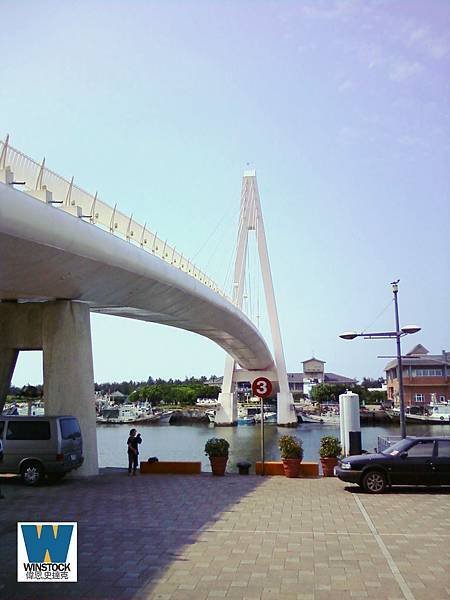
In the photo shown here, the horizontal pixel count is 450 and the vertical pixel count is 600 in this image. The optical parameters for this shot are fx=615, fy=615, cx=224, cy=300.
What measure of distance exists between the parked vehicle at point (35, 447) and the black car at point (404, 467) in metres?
5.76

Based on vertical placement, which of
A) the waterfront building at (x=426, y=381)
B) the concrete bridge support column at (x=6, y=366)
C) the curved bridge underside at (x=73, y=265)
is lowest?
the waterfront building at (x=426, y=381)

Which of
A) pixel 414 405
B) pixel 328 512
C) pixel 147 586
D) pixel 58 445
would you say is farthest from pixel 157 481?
pixel 414 405

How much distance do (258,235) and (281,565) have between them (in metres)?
50.0

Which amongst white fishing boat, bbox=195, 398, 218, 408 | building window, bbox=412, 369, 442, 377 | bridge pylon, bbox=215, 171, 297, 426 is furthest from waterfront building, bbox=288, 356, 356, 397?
bridge pylon, bbox=215, 171, 297, 426

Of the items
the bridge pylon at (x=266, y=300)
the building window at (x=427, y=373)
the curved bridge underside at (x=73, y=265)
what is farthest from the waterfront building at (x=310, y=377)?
the curved bridge underside at (x=73, y=265)

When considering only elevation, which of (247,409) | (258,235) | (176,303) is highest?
(258,235)

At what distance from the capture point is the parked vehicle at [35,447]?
12820 mm

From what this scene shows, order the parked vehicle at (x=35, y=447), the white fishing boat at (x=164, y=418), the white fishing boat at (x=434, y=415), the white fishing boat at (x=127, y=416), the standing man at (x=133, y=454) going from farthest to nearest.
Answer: the white fishing boat at (x=164, y=418), the white fishing boat at (x=127, y=416), the white fishing boat at (x=434, y=415), the standing man at (x=133, y=454), the parked vehicle at (x=35, y=447)

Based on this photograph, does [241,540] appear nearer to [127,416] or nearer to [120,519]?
[120,519]

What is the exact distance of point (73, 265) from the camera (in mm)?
13156

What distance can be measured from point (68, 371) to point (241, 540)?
28.2ft

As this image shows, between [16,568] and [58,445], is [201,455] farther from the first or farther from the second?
[16,568]

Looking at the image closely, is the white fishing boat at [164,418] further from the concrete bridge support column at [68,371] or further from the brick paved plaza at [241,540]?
the brick paved plaza at [241,540]

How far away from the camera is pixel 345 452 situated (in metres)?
16.5
